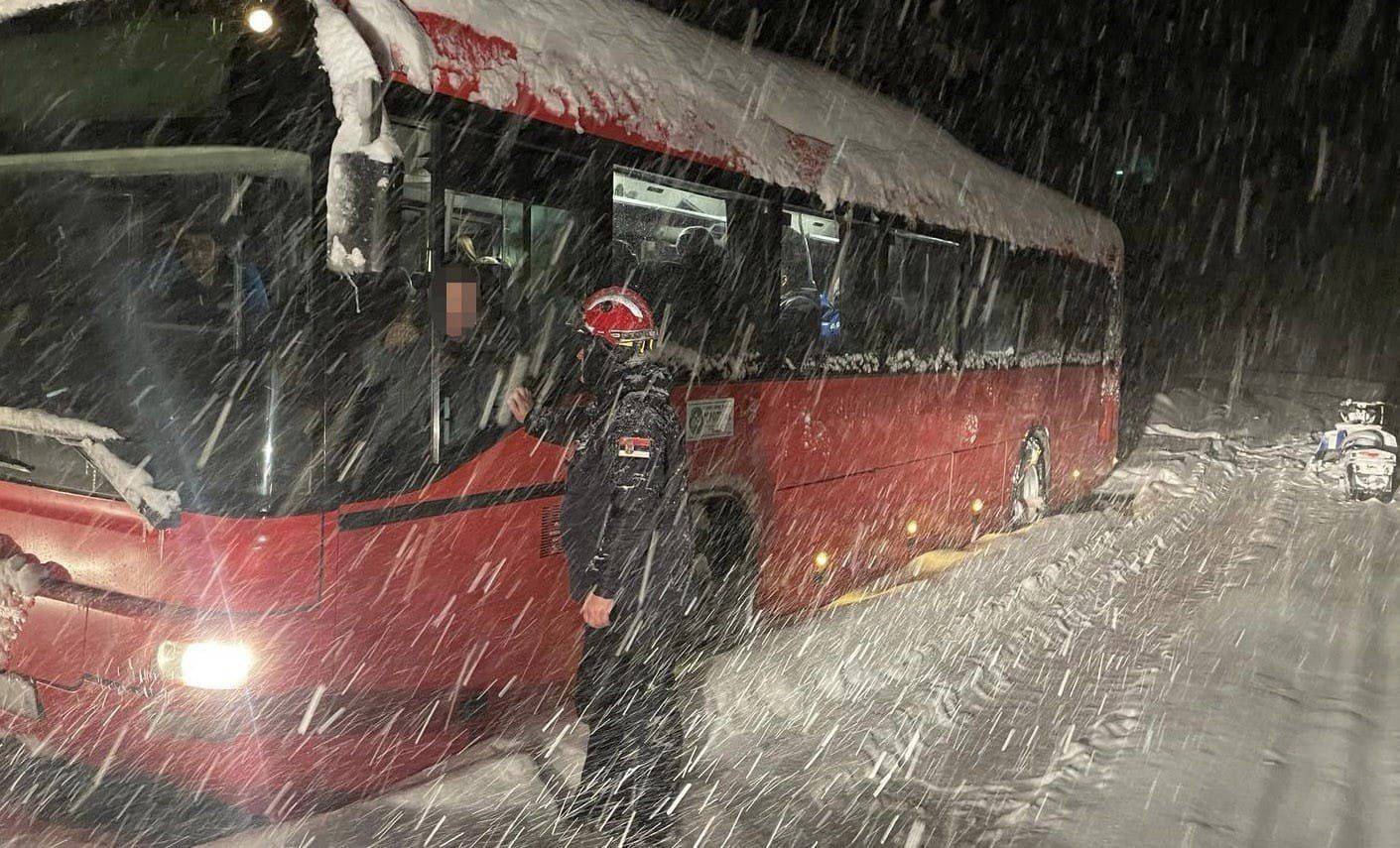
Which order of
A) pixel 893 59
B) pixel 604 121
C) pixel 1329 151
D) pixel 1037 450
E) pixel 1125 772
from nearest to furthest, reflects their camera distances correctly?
pixel 1125 772 < pixel 604 121 < pixel 1037 450 < pixel 893 59 < pixel 1329 151

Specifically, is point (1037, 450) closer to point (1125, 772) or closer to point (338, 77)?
point (1125, 772)

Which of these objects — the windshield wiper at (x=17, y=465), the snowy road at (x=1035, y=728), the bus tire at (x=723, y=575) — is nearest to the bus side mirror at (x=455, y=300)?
the windshield wiper at (x=17, y=465)

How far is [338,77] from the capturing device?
3.61 metres

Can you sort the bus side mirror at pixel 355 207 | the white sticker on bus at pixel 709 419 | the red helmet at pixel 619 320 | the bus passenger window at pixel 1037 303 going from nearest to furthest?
1. the bus side mirror at pixel 355 207
2. the red helmet at pixel 619 320
3. the white sticker on bus at pixel 709 419
4. the bus passenger window at pixel 1037 303

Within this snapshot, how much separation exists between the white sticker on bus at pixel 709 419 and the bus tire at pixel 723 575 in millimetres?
347

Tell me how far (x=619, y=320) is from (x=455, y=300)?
740mm

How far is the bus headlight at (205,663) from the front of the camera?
371 centimetres

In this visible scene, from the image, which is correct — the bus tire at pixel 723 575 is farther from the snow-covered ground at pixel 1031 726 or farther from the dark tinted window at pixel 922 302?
the dark tinted window at pixel 922 302

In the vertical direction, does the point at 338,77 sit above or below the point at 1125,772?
above

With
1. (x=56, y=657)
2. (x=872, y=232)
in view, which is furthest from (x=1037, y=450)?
(x=56, y=657)

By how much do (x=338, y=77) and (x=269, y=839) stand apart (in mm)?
2597

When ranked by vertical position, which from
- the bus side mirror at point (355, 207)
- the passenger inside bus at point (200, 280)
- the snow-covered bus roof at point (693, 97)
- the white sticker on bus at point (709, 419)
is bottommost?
the white sticker on bus at point (709, 419)

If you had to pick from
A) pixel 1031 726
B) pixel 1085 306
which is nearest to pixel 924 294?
pixel 1031 726

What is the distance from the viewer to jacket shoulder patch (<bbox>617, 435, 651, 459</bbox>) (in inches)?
148
